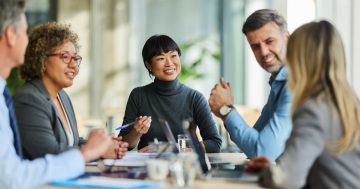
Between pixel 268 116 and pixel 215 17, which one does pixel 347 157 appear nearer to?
pixel 268 116

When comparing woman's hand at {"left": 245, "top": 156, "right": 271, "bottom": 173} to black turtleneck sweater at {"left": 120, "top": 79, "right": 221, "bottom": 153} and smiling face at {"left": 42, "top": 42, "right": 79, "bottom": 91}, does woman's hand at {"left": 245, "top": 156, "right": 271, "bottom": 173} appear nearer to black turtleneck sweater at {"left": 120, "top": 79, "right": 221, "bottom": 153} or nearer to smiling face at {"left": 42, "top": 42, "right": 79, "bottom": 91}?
smiling face at {"left": 42, "top": 42, "right": 79, "bottom": 91}

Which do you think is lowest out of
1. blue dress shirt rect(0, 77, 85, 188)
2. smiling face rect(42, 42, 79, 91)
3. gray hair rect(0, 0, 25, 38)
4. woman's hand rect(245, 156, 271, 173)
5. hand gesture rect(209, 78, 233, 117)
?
woman's hand rect(245, 156, 271, 173)

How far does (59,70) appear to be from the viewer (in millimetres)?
2689

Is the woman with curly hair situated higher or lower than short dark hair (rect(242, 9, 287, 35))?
lower

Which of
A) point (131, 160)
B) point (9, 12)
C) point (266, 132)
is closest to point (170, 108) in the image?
point (131, 160)

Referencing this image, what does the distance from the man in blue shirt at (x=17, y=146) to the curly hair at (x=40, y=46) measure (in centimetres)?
60

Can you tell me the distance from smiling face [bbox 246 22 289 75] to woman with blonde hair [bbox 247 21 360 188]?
75 cm

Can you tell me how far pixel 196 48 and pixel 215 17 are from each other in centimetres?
40

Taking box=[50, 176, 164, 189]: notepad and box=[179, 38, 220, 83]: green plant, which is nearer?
box=[50, 176, 164, 189]: notepad

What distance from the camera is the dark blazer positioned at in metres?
2.42

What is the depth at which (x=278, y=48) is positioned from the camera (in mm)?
2625

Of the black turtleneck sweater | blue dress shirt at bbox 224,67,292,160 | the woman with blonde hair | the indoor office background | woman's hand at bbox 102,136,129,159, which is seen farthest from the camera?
the indoor office background

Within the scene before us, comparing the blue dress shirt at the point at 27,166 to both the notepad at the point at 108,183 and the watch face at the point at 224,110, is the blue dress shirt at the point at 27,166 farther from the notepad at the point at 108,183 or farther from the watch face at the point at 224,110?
the watch face at the point at 224,110

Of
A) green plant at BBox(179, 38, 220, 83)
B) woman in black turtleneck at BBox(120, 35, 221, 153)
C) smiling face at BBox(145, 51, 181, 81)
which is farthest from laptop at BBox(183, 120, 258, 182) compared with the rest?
green plant at BBox(179, 38, 220, 83)
